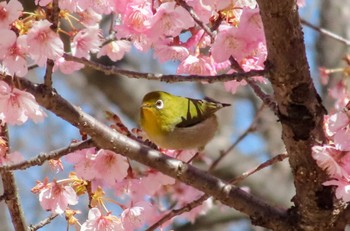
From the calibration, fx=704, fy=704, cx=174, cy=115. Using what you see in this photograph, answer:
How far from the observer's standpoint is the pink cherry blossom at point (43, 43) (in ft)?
4.01

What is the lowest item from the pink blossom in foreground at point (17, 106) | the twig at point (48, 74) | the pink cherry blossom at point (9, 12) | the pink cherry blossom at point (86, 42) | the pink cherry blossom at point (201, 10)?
the pink blossom in foreground at point (17, 106)

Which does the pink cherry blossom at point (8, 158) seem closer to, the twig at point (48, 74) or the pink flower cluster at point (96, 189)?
the pink flower cluster at point (96, 189)

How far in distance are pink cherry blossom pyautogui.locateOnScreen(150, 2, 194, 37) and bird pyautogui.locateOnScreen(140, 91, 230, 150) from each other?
2.32 ft

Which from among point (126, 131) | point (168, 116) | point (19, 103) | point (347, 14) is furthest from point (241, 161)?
point (19, 103)

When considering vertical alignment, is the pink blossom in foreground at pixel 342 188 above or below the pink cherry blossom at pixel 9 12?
below

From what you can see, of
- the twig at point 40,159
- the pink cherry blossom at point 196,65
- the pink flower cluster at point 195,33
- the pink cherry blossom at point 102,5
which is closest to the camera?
the twig at point 40,159

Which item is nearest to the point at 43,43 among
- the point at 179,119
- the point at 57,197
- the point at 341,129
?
the point at 57,197

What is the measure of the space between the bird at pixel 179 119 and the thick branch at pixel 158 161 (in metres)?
0.69

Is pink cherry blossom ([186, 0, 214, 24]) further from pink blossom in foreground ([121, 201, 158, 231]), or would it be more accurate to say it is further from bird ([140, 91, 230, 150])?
bird ([140, 91, 230, 150])

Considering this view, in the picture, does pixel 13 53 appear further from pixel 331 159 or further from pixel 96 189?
pixel 331 159

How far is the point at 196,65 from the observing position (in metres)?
1.64

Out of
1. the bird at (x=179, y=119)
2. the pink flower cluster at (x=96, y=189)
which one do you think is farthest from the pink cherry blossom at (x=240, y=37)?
the bird at (x=179, y=119)

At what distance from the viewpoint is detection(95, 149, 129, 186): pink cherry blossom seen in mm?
1580

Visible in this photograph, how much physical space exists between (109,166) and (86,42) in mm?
285
